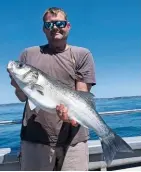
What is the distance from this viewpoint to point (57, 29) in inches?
127

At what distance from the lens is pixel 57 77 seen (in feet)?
10.7

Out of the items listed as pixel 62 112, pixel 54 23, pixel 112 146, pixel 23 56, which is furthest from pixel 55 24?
pixel 112 146

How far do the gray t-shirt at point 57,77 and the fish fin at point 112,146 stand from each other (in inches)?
11.2

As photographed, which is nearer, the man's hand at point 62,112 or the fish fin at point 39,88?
the man's hand at point 62,112

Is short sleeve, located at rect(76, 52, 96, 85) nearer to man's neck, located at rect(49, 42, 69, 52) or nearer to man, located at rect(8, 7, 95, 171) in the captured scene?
man, located at rect(8, 7, 95, 171)

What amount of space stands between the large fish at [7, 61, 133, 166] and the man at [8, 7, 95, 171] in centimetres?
11

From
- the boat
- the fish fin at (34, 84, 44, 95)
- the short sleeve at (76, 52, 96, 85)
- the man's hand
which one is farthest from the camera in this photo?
the boat

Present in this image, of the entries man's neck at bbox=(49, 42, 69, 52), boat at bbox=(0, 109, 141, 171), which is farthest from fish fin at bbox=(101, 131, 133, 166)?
boat at bbox=(0, 109, 141, 171)

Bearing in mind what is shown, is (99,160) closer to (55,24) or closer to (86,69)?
(86,69)

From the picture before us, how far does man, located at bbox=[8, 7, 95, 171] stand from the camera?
3.21m

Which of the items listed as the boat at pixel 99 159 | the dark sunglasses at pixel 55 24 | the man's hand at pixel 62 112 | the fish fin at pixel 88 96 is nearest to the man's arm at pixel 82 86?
the fish fin at pixel 88 96

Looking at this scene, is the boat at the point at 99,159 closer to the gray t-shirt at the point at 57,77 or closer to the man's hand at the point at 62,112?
the gray t-shirt at the point at 57,77

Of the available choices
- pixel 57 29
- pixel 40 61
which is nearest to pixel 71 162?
pixel 40 61

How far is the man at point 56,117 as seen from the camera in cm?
321
